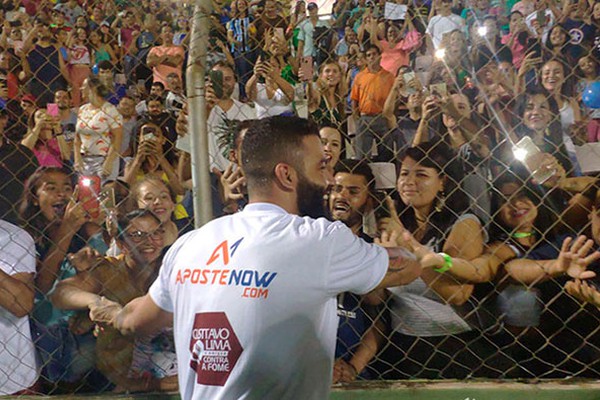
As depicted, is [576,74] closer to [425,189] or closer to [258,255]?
[425,189]

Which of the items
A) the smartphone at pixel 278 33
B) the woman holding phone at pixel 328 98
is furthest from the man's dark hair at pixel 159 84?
the woman holding phone at pixel 328 98

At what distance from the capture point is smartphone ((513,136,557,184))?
3.24 metres

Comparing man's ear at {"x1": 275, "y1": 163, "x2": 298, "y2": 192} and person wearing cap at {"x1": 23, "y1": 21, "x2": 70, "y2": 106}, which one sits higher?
person wearing cap at {"x1": 23, "y1": 21, "x2": 70, "y2": 106}

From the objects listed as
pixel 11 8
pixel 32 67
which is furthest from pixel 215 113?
pixel 11 8

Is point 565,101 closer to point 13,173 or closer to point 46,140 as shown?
point 46,140

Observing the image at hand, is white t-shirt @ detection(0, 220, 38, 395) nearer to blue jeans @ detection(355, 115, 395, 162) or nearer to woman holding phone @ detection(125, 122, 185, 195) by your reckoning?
woman holding phone @ detection(125, 122, 185, 195)

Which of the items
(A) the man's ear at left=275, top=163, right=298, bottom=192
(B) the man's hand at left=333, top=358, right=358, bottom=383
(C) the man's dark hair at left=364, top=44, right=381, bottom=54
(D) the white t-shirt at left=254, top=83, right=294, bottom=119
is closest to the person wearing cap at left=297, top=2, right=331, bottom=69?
(C) the man's dark hair at left=364, top=44, right=381, bottom=54

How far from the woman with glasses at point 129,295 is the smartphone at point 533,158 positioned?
1.90 m

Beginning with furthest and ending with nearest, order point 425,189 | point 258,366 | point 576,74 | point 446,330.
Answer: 1. point 576,74
2. point 425,189
3. point 446,330
4. point 258,366

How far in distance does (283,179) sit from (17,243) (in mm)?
1774

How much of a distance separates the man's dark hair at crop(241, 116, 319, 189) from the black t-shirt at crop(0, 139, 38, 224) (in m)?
1.95

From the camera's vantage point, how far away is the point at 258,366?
1.78 m

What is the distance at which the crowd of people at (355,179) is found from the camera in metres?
2.97

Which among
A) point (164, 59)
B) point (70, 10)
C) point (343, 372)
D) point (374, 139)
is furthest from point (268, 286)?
point (70, 10)
